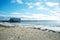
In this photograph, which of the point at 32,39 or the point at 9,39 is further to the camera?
the point at 32,39

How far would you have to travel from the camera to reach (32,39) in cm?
1202

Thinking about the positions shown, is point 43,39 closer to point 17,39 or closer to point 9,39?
point 17,39

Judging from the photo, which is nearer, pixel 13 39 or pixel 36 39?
pixel 13 39

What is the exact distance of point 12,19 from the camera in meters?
71.4

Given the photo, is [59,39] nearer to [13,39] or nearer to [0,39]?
[13,39]

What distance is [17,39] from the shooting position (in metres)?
11.5

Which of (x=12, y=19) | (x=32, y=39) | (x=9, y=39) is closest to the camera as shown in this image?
(x=9, y=39)

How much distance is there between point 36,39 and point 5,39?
3.10 metres

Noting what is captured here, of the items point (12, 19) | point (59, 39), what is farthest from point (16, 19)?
point (59, 39)

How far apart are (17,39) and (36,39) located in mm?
1970

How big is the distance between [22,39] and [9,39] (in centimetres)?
127

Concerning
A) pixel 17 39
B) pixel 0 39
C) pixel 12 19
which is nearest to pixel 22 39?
pixel 17 39

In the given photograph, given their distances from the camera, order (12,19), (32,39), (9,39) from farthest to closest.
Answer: (12,19) < (32,39) < (9,39)

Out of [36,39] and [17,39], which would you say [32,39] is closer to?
[36,39]
